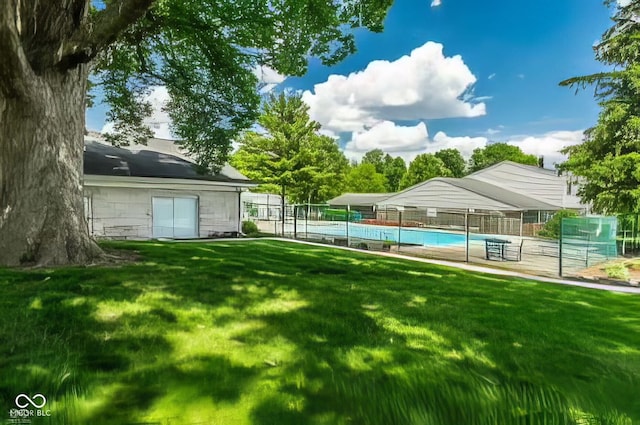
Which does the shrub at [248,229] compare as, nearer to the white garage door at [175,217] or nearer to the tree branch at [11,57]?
the white garage door at [175,217]

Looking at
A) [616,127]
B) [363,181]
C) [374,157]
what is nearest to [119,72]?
[616,127]

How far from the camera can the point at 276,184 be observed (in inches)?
1204

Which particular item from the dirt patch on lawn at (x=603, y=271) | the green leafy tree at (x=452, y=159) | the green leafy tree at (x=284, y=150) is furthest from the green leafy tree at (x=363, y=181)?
the dirt patch on lawn at (x=603, y=271)

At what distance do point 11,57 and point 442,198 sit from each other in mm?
27693

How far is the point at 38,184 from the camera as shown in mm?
5281

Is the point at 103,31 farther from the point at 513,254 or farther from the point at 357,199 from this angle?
the point at 357,199

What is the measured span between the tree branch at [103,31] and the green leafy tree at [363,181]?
4252 centimetres

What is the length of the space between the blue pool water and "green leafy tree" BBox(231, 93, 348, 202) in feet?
32.6

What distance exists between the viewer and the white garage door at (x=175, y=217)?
15.1 metres

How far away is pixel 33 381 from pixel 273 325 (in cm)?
169

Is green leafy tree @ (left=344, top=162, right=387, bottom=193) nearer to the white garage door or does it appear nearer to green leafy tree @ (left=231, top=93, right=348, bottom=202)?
green leafy tree @ (left=231, top=93, right=348, bottom=202)

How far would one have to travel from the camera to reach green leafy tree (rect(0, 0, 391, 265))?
203 inches

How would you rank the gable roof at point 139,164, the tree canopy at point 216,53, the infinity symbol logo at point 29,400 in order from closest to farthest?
the infinity symbol logo at point 29,400
the tree canopy at point 216,53
the gable roof at point 139,164

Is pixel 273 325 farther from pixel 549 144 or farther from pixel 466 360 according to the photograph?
pixel 549 144
